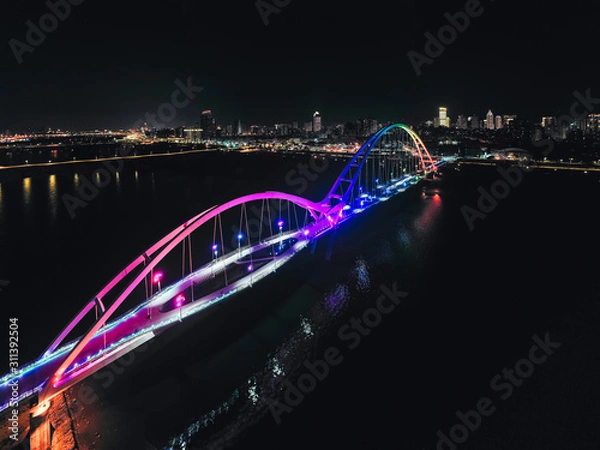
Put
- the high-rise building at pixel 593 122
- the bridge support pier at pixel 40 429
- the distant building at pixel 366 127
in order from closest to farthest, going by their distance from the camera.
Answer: the bridge support pier at pixel 40 429
the high-rise building at pixel 593 122
the distant building at pixel 366 127

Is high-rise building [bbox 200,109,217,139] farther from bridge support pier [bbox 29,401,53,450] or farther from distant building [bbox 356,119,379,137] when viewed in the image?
bridge support pier [bbox 29,401,53,450]

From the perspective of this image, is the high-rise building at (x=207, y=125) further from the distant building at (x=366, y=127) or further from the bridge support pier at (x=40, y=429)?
the bridge support pier at (x=40, y=429)

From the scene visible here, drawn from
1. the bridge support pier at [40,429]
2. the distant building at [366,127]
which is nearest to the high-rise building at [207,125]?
the distant building at [366,127]

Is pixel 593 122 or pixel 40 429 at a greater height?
pixel 593 122

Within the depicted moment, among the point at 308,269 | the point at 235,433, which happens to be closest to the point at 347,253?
the point at 308,269

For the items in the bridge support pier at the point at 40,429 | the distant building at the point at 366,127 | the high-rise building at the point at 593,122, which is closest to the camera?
the bridge support pier at the point at 40,429

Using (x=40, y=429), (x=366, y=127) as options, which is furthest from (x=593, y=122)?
(x=40, y=429)

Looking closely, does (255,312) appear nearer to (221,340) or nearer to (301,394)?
(221,340)

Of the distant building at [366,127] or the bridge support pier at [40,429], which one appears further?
the distant building at [366,127]

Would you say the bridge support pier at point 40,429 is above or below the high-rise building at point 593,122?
below

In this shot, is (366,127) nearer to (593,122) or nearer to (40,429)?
(593,122)

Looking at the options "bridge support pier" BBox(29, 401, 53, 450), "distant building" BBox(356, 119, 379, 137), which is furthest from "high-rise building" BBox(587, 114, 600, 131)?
"bridge support pier" BBox(29, 401, 53, 450)
